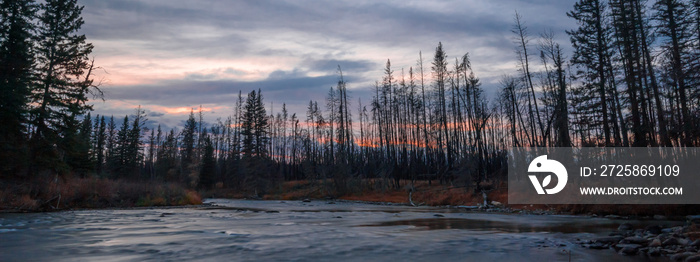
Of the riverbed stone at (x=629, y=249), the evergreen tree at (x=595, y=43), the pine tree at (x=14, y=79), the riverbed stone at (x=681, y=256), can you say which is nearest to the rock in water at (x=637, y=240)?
the riverbed stone at (x=629, y=249)

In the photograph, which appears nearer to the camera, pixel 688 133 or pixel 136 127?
pixel 688 133

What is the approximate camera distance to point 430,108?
51.2 metres

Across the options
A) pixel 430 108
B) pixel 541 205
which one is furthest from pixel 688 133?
pixel 430 108

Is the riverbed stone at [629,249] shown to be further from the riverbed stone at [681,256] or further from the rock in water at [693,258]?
the rock in water at [693,258]

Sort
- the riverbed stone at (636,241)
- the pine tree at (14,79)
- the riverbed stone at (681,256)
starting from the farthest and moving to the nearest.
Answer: the pine tree at (14,79) < the riverbed stone at (636,241) < the riverbed stone at (681,256)

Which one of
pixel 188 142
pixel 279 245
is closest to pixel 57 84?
pixel 279 245

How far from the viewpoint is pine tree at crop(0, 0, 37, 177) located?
80.8 ft

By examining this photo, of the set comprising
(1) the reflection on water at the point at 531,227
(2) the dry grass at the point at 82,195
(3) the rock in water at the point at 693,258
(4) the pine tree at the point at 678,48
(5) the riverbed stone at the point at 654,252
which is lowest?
(1) the reflection on water at the point at 531,227

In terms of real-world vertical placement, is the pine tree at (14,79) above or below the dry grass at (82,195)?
above

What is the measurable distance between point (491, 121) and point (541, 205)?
1240 inches

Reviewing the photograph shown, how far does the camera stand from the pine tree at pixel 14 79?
80.8 feet

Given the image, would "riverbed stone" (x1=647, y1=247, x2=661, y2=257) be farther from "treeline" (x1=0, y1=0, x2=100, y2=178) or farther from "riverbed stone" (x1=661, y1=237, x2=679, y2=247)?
"treeline" (x1=0, y1=0, x2=100, y2=178)

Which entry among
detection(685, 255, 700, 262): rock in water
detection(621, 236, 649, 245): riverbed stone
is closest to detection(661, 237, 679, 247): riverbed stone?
detection(621, 236, 649, 245): riverbed stone

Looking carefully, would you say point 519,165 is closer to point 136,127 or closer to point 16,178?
point 16,178
